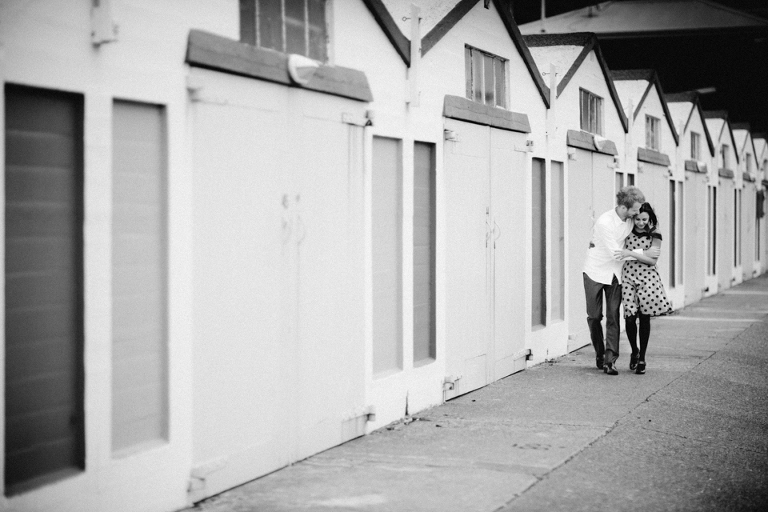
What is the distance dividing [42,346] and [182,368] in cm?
96

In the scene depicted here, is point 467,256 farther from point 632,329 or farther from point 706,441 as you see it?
point 706,441

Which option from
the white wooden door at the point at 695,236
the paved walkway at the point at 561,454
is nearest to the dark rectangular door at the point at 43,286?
the paved walkway at the point at 561,454

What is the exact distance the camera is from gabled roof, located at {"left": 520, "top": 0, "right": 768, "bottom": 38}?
25.1 m

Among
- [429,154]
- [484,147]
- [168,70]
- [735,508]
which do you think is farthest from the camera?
[484,147]

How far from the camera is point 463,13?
30.3ft

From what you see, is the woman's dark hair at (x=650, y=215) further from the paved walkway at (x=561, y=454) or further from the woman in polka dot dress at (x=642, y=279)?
the paved walkway at (x=561, y=454)

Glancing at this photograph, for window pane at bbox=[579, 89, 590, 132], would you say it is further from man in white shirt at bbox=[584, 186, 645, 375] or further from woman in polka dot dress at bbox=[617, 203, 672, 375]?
woman in polka dot dress at bbox=[617, 203, 672, 375]

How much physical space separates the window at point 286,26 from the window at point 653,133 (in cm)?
1064

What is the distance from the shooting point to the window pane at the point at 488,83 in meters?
9.91

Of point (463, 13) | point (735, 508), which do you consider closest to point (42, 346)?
point (735, 508)

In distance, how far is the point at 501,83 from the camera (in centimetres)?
1029

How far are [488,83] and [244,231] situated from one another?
457cm

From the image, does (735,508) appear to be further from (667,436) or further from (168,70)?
(168,70)

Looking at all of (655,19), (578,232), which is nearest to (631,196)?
(578,232)
